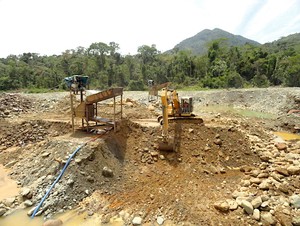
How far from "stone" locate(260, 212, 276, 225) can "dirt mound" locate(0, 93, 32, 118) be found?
496 inches

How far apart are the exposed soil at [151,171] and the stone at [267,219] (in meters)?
0.08

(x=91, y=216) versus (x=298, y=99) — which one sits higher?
(x=298, y=99)

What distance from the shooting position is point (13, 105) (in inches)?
541

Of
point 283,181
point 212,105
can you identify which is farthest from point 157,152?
point 212,105

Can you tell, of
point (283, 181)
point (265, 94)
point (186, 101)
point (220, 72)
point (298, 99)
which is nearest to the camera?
point (283, 181)

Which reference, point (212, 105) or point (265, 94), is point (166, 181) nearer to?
point (212, 105)

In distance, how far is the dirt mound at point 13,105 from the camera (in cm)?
1275

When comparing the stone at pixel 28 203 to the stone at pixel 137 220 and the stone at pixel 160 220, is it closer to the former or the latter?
the stone at pixel 137 220

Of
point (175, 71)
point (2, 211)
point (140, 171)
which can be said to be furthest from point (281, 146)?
point (175, 71)

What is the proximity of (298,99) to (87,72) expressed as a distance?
28.7 m

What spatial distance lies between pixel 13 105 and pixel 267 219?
13922 mm

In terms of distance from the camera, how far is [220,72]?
32.1 metres

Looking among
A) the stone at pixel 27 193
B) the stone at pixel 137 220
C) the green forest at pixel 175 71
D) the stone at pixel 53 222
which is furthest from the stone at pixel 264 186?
the green forest at pixel 175 71

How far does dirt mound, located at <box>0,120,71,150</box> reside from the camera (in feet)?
31.2
